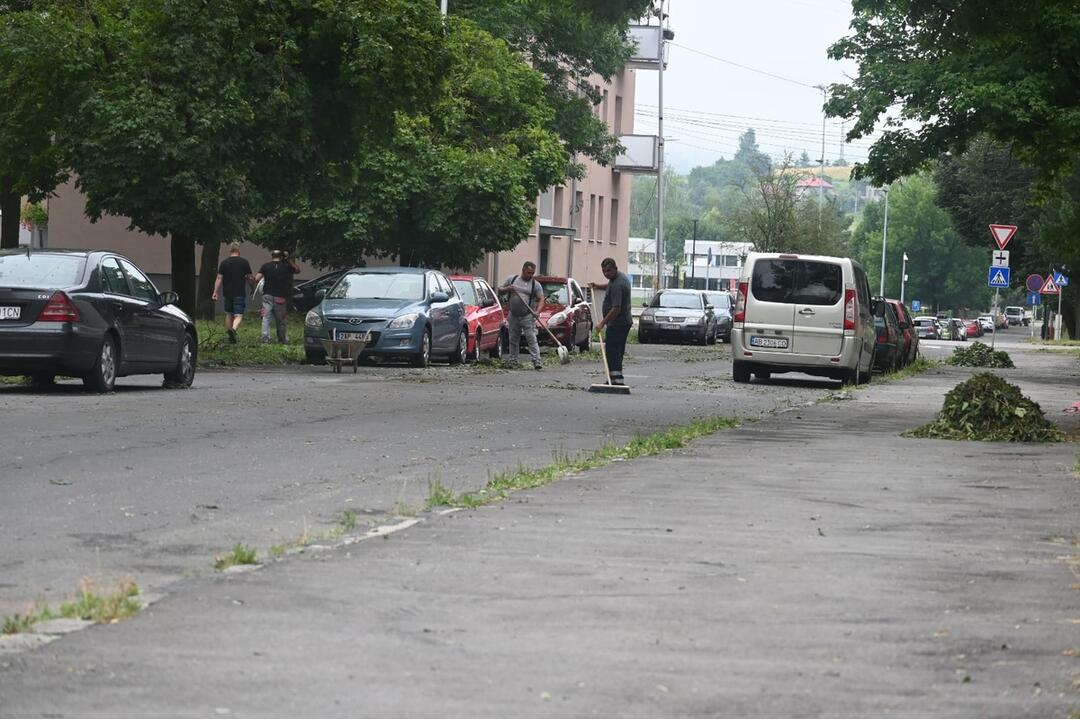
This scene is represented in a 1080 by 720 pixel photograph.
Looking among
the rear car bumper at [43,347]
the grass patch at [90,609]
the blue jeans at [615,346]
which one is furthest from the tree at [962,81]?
the grass patch at [90,609]

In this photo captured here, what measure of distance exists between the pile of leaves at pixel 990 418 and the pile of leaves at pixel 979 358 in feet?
93.1

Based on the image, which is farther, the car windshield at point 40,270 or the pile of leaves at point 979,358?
the pile of leaves at point 979,358

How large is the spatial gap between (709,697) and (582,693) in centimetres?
39

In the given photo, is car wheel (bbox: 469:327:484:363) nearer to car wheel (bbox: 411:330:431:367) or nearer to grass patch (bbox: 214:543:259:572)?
car wheel (bbox: 411:330:431:367)

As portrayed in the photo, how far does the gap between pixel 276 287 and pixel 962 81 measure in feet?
46.6

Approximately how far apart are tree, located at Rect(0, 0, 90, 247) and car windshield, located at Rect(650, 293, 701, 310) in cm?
2525

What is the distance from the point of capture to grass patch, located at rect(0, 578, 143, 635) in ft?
21.3

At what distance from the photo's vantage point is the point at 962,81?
3628 cm

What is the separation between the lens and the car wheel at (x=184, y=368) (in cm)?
2241

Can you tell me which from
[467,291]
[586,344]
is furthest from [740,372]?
[586,344]

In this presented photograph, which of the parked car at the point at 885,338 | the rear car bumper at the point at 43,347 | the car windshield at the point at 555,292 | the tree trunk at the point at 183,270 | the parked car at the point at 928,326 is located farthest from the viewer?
the parked car at the point at 928,326

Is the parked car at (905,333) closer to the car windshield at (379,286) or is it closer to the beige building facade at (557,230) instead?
the beige building facade at (557,230)

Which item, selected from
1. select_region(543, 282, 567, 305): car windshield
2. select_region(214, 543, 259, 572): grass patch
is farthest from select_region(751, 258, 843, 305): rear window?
select_region(214, 543, 259, 572): grass patch

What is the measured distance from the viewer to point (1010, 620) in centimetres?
718
